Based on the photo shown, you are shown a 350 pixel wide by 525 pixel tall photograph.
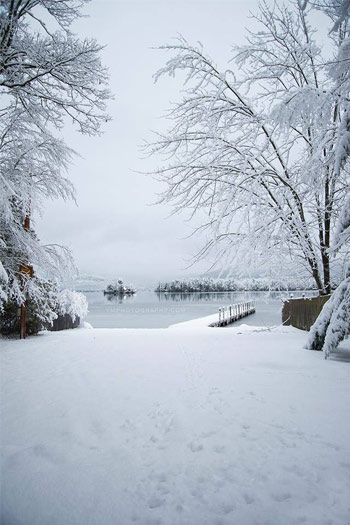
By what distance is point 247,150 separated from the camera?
7.02 meters

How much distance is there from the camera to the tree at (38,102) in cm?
562

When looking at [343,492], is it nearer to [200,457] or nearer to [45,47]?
[200,457]

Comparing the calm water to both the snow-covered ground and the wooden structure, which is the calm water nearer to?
the snow-covered ground

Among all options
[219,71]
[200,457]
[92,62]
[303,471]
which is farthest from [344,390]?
[92,62]

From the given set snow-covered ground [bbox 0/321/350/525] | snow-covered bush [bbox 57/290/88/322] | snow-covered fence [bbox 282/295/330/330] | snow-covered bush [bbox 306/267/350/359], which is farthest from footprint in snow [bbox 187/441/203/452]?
snow-covered bush [bbox 57/290/88/322]

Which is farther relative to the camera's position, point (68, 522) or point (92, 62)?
point (92, 62)

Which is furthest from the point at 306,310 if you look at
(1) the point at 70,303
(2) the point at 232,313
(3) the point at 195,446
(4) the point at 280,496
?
(2) the point at 232,313

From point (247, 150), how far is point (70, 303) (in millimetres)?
11184

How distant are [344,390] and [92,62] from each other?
7692 millimetres

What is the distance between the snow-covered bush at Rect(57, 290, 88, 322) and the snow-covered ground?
9.42 metres

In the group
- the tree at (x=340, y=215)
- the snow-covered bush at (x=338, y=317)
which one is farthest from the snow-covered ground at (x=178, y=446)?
the tree at (x=340, y=215)

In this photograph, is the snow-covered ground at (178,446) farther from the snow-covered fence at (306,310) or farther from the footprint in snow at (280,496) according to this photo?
the snow-covered fence at (306,310)

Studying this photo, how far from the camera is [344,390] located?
360 centimetres

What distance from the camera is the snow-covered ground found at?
1.79m
